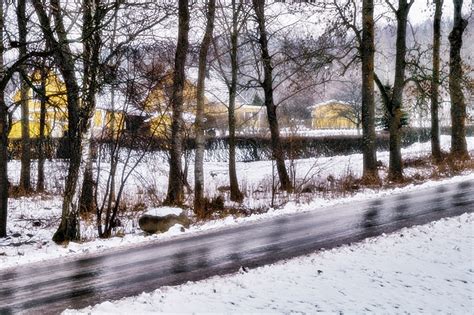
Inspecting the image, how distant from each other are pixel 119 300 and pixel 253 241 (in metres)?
3.83

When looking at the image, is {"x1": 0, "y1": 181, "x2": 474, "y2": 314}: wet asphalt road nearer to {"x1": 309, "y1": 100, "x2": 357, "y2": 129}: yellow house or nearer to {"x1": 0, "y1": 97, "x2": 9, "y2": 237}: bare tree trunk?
{"x1": 0, "y1": 97, "x2": 9, "y2": 237}: bare tree trunk

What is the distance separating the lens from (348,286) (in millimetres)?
6844

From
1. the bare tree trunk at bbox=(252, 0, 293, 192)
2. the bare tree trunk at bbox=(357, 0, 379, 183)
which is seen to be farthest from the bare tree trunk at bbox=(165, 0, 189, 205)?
the bare tree trunk at bbox=(357, 0, 379, 183)

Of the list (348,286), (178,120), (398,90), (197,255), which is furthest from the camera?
(398,90)

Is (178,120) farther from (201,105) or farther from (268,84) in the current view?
(268,84)

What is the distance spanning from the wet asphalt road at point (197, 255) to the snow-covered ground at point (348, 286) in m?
0.54

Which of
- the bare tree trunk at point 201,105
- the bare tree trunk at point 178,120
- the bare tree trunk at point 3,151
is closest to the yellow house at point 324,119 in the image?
the bare tree trunk at point 201,105

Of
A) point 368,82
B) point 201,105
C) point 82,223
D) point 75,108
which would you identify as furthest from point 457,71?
point 75,108

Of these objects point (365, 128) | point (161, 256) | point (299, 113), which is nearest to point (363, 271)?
point (161, 256)

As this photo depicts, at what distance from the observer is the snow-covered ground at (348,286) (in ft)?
19.6

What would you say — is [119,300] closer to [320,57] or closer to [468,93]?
[320,57]

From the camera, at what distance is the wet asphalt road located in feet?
22.1

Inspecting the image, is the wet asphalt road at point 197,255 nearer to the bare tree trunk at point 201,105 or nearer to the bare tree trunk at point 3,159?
the bare tree trunk at point 201,105

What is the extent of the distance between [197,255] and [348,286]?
284 cm
